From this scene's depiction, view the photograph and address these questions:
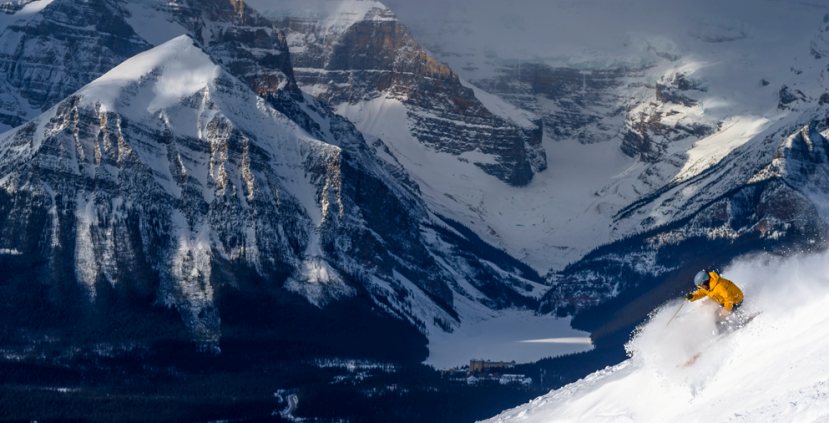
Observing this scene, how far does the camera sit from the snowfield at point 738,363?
270 feet

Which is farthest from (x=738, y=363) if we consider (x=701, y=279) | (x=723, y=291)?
(x=701, y=279)

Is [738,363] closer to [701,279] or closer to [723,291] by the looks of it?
[723,291]

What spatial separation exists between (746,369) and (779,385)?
553 cm

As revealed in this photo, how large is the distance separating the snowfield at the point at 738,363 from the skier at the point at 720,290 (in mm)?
931

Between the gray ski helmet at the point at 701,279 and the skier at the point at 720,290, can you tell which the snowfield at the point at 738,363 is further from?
the gray ski helmet at the point at 701,279

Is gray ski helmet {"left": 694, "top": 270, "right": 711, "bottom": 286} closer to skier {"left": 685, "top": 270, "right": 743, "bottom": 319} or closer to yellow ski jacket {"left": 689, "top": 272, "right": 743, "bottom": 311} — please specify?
skier {"left": 685, "top": 270, "right": 743, "bottom": 319}

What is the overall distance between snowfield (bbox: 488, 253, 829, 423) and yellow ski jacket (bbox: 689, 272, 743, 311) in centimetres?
109

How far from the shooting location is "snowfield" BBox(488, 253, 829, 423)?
82438mm

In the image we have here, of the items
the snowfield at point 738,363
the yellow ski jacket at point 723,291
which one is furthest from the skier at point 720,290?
the snowfield at point 738,363

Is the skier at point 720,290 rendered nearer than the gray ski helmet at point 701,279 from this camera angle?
No

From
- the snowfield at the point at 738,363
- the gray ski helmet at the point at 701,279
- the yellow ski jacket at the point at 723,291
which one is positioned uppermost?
the gray ski helmet at the point at 701,279

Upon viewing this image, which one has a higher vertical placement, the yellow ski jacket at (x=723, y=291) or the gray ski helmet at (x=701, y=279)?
→ the gray ski helmet at (x=701, y=279)

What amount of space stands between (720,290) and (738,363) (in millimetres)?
4140

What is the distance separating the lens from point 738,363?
3548 inches
